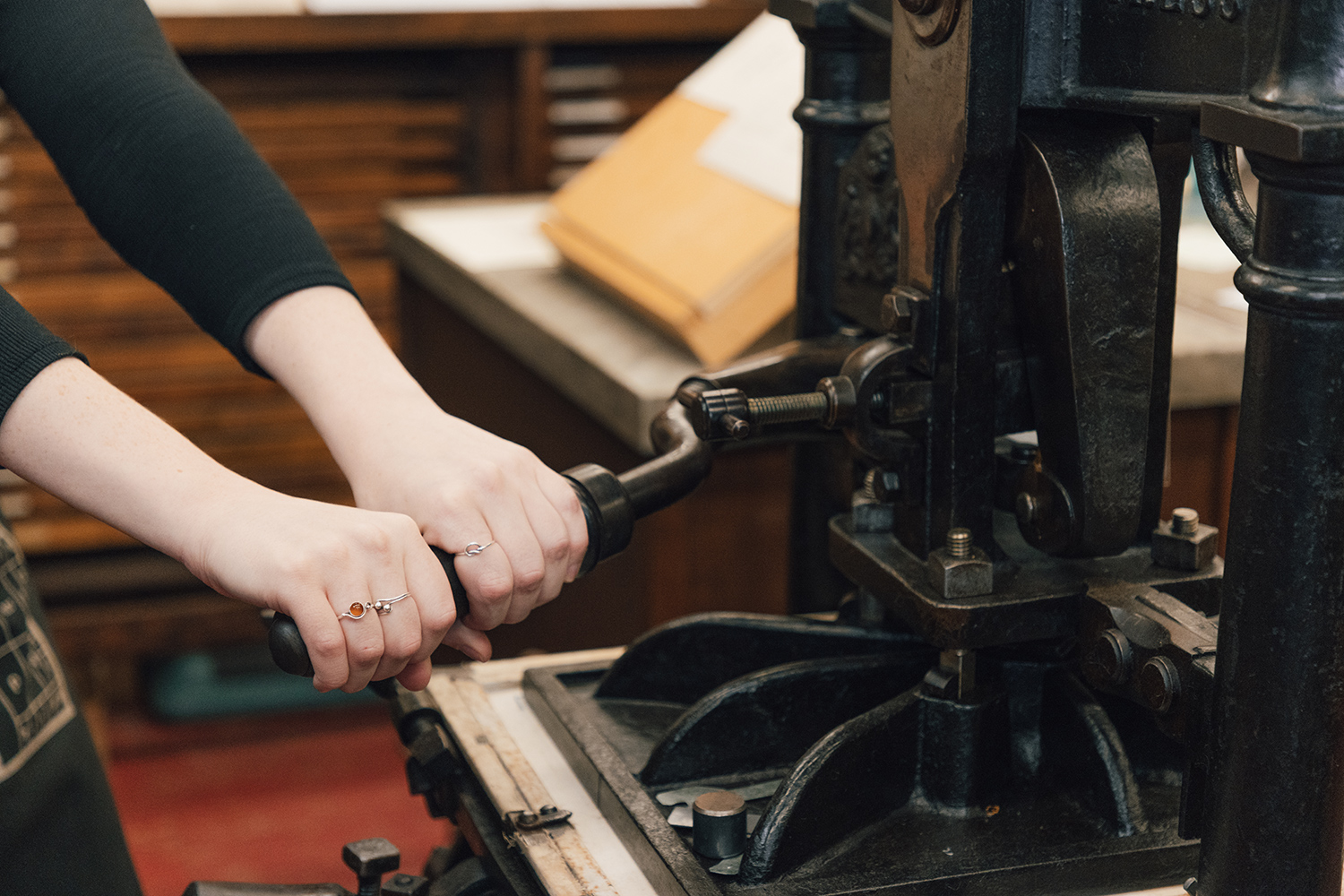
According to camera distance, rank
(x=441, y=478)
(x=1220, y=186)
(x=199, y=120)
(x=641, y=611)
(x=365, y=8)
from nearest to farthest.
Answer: (x=1220, y=186) < (x=441, y=478) < (x=199, y=120) < (x=641, y=611) < (x=365, y=8)

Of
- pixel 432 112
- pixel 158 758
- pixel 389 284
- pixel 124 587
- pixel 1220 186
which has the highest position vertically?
pixel 1220 186

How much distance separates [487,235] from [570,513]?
1533mm

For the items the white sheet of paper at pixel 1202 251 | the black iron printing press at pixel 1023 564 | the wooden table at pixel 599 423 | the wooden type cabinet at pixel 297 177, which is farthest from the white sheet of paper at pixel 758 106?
the wooden type cabinet at pixel 297 177

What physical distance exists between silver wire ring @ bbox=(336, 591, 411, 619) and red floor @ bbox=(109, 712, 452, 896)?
1.91m

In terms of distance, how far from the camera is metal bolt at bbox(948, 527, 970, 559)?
0.85 metres

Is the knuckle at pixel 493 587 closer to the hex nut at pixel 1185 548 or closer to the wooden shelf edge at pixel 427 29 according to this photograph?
the hex nut at pixel 1185 548

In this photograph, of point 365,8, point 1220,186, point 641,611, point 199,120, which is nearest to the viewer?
point 1220,186

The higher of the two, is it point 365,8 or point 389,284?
point 365,8

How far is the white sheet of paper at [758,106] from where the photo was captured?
1.78m

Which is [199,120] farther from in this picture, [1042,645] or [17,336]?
[1042,645]

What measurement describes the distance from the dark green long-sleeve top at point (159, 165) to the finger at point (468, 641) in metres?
0.27

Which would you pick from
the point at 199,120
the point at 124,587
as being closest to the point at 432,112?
the point at 124,587

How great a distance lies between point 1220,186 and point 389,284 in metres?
2.63

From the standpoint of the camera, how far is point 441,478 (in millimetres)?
821
